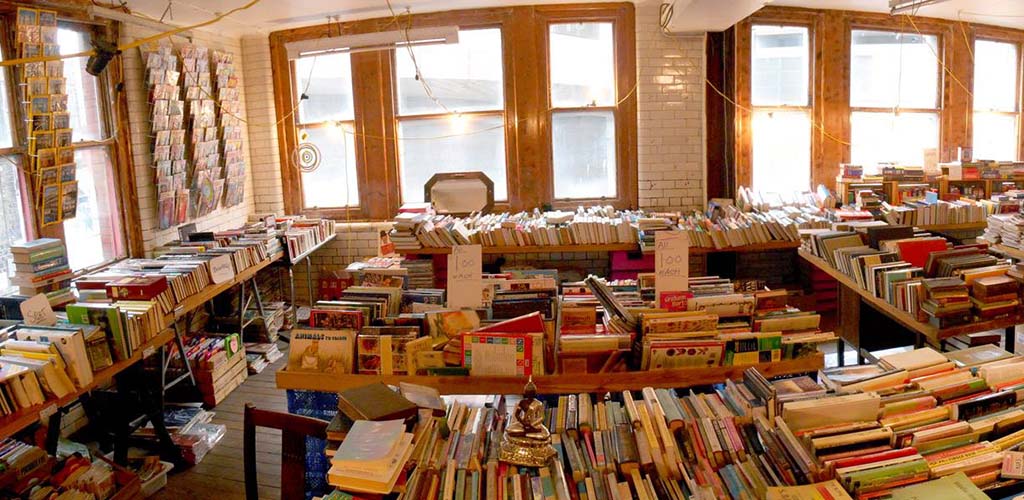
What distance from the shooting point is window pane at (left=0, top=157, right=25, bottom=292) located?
509 centimetres

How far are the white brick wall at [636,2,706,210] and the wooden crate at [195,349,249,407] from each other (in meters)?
4.49

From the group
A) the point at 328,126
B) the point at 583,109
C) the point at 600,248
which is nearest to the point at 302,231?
the point at 328,126

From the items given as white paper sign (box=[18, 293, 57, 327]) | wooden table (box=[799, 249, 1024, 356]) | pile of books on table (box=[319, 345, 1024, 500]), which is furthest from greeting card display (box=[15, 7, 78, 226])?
wooden table (box=[799, 249, 1024, 356])

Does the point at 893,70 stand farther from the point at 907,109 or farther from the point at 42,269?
the point at 42,269

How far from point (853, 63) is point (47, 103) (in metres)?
7.93

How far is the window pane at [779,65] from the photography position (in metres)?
8.30

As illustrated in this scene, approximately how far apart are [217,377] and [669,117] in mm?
5123

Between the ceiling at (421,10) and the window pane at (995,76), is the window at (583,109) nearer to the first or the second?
the ceiling at (421,10)

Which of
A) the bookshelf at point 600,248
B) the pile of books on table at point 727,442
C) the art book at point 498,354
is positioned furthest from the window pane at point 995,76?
the art book at point 498,354

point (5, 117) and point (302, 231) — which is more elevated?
point (5, 117)

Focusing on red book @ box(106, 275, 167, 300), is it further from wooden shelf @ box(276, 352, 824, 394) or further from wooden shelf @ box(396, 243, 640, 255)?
wooden shelf @ box(396, 243, 640, 255)

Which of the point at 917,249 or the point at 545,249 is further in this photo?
the point at 545,249

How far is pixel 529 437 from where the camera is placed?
250 centimetres

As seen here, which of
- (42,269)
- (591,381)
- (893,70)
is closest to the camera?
(591,381)
